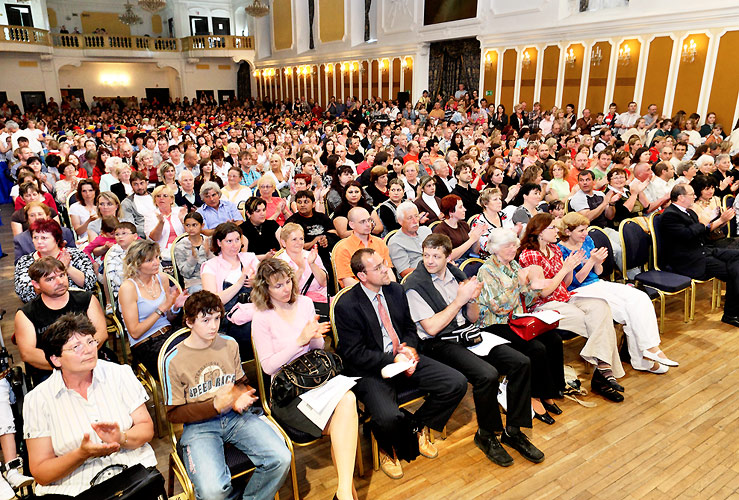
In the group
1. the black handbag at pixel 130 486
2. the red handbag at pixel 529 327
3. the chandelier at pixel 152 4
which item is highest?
the chandelier at pixel 152 4

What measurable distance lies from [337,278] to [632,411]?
2285mm

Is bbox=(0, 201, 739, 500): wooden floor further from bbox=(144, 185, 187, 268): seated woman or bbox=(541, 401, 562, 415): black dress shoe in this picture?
bbox=(144, 185, 187, 268): seated woman

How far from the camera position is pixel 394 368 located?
2676 mm

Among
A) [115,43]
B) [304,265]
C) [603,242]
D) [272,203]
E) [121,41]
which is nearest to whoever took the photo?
[304,265]

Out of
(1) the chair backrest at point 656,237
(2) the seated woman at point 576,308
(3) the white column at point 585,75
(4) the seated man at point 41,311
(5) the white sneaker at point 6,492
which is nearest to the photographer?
(5) the white sneaker at point 6,492

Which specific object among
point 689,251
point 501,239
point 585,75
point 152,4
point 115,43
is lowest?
point 689,251

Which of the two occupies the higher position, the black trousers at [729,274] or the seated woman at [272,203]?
the seated woman at [272,203]

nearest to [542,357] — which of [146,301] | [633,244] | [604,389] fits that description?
[604,389]

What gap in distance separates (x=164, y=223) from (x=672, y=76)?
1165 centimetres

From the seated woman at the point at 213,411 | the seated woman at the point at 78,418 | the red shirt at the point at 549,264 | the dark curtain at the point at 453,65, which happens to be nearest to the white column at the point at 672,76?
the dark curtain at the point at 453,65

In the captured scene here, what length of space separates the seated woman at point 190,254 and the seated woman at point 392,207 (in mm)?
1789

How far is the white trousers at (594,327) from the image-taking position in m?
3.51

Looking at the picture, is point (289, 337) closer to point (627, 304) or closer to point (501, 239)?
point (501, 239)

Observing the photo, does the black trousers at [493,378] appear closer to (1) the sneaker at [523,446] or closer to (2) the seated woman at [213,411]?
(1) the sneaker at [523,446]
